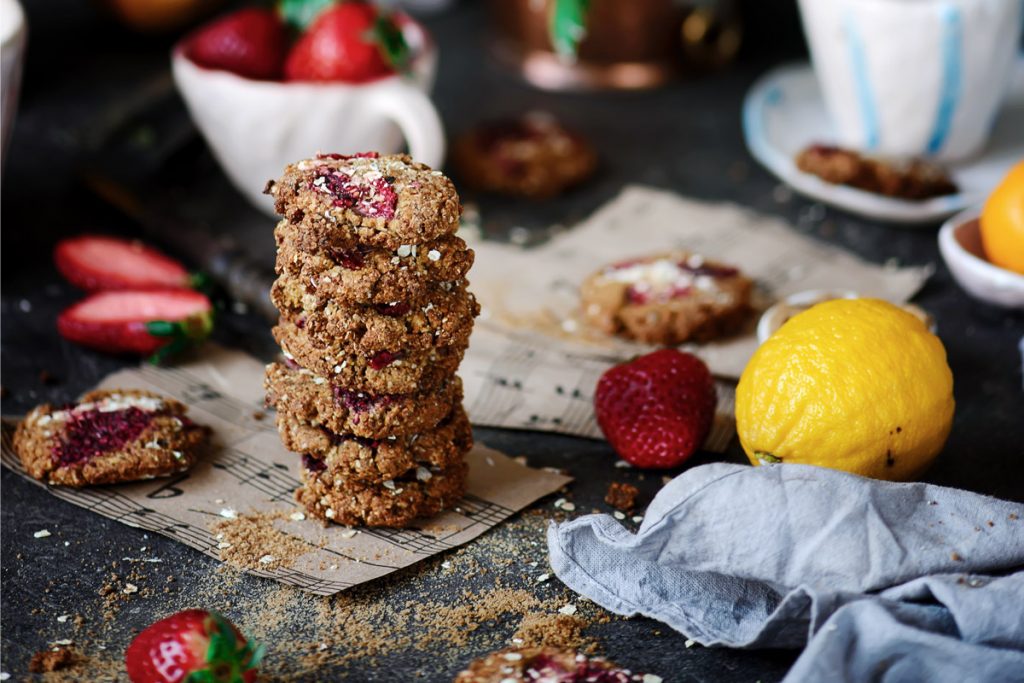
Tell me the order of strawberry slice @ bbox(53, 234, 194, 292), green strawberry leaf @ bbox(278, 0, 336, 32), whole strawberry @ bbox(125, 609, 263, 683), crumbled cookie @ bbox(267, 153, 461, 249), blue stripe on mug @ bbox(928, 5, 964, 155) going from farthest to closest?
green strawberry leaf @ bbox(278, 0, 336, 32), blue stripe on mug @ bbox(928, 5, 964, 155), strawberry slice @ bbox(53, 234, 194, 292), crumbled cookie @ bbox(267, 153, 461, 249), whole strawberry @ bbox(125, 609, 263, 683)

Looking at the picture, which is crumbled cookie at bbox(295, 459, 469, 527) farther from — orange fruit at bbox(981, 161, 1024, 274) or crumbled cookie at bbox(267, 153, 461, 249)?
orange fruit at bbox(981, 161, 1024, 274)

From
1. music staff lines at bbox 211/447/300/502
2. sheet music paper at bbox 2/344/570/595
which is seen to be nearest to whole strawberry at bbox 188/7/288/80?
sheet music paper at bbox 2/344/570/595

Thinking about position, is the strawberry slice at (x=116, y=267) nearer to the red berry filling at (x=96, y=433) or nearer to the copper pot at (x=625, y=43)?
the red berry filling at (x=96, y=433)

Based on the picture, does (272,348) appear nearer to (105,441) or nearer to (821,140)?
(105,441)

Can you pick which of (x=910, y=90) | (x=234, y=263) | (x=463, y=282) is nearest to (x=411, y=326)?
(x=463, y=282)

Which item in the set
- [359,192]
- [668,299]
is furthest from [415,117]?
[359,192]
